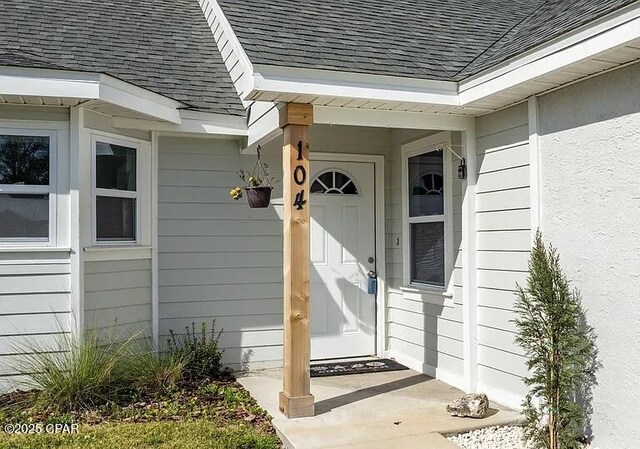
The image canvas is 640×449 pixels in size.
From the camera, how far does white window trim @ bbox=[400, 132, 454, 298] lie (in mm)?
5543

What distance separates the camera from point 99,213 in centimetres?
543

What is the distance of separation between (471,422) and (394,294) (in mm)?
2453

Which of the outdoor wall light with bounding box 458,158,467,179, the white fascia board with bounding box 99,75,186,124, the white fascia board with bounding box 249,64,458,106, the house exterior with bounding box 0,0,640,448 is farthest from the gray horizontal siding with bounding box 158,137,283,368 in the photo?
the outdoor wall light with bounding box 458,158,467,179

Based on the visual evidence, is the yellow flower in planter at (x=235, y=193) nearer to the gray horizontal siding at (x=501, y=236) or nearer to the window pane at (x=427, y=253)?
the window pane at (x=427, y=253)

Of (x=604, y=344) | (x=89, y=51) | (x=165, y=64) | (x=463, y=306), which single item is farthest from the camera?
(x=165, y=64)

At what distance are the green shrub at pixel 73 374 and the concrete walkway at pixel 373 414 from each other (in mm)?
1243

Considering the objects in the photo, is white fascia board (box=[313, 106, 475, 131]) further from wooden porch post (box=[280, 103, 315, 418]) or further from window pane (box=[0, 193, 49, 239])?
window pane (box=[0, 193, 49, 239])

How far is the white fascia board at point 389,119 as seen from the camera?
15.5ft

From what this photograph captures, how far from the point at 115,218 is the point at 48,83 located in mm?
1426

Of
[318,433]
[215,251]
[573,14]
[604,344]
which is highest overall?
[573,14]

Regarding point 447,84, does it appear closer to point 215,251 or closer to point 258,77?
point 258,77

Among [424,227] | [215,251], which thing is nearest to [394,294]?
[424,227]

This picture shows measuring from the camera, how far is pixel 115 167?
5.58 metres

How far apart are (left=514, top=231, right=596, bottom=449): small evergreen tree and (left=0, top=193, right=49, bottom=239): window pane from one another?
159 inches
